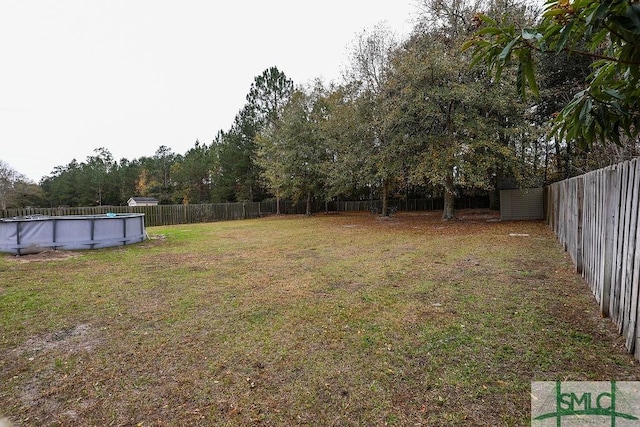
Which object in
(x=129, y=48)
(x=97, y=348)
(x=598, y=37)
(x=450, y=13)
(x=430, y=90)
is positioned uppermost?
(x=450, y=13)

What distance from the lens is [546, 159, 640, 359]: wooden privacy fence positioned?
95.7 inches

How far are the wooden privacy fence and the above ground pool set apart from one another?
10980 mm

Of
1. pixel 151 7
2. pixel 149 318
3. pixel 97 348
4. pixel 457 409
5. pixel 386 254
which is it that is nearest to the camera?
pixel 457 409

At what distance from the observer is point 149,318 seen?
11.6 ft

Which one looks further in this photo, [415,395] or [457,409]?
[415,395]

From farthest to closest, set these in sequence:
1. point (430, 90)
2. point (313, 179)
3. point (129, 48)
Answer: point (313, 179), point (129, 48), point (430, 90)

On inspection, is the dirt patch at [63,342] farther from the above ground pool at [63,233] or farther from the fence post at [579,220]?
the above ground pool at [63,233]

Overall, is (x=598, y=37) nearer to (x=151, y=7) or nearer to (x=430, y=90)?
(x=430, y=90)

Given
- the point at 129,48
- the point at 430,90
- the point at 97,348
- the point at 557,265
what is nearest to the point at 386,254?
the point at 557,265

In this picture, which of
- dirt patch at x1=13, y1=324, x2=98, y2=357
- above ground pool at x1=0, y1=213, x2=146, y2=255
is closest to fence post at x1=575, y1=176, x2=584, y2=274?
dirt patch at x1=13, y1=324, x2=98, y2=357

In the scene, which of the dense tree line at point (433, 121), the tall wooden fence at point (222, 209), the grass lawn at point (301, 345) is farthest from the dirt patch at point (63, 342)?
the tall wooden fence at point (222, 209)

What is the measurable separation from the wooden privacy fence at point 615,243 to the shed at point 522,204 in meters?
9.28

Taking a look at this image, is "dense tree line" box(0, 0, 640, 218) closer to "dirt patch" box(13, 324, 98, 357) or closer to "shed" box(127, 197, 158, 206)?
"dirt patch" box(13, 324, 98, 357)

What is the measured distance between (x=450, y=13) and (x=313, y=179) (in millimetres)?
12230
